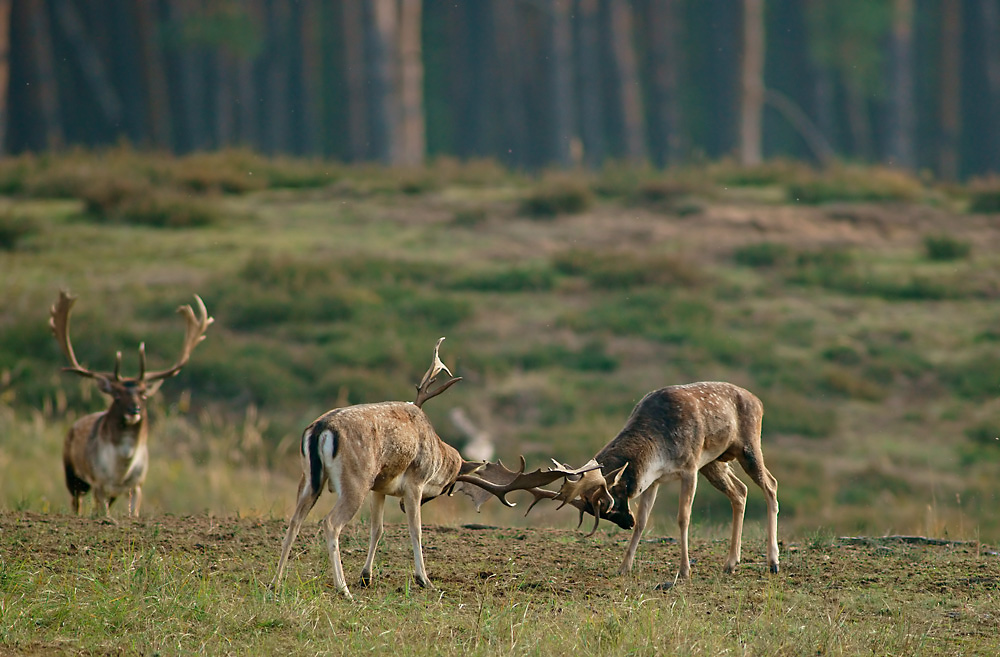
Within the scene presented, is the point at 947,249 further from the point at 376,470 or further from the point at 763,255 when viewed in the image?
the point at 376,470

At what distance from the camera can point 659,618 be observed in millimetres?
6625

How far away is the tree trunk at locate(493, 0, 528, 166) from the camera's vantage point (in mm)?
47781

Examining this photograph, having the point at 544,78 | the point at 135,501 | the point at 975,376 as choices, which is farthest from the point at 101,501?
the point at 544,78

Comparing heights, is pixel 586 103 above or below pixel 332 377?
above

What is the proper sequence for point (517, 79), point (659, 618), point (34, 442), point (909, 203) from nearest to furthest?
point (659, 618) → point (34, 442) → point (909, 203) → point (517, 79)

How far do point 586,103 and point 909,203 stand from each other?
20.2m

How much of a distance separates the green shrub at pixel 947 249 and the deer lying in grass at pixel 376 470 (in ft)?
50.3

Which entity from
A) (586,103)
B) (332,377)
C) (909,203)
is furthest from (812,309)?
(586,103)

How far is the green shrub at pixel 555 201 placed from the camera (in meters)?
23.2

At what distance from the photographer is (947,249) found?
69.2ft

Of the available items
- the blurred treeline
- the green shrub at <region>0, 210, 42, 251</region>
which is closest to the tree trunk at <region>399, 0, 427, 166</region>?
the blurred treeline

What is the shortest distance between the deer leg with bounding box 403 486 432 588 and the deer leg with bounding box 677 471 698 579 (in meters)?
1.69

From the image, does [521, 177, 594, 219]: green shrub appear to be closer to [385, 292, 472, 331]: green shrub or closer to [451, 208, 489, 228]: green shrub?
[451, 208, 489, 228]: green shrub

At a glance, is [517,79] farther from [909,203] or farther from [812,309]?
[812,309]
